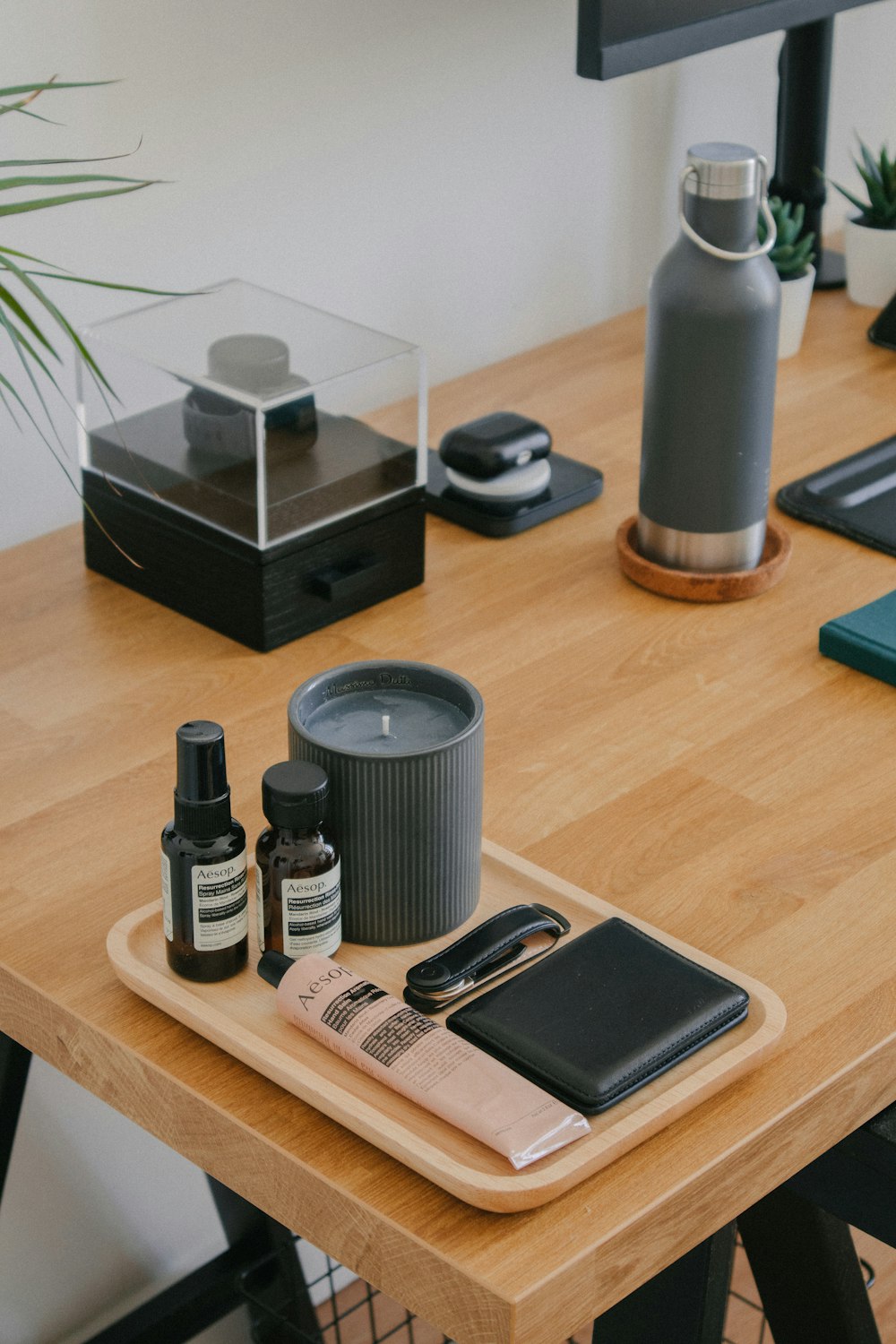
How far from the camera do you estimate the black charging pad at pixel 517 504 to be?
128 cm

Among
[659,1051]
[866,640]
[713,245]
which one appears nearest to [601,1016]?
[659,1051]

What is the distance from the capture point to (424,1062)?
2.36ft

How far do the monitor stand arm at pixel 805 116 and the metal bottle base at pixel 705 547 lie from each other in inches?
24.5

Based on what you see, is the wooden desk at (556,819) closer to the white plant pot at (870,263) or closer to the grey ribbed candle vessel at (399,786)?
the grey ribbed candle vessel at (399,786)

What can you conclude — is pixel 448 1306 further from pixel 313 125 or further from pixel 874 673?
pixel 313 125

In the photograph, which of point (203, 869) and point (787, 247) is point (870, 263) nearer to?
point (787, 247)

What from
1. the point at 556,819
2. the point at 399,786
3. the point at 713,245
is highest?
the point at 713,245

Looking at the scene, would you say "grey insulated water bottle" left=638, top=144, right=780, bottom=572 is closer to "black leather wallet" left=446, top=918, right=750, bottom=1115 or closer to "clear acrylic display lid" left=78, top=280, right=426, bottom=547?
"clear acrylic display lid" left=78, top=280, right=426, bottom=547

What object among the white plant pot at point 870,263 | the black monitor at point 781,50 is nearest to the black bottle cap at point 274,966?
the black monitor at point 781,50

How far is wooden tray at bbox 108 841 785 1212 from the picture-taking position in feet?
2.24

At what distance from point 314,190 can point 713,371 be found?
48 cm

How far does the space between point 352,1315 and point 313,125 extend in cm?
114

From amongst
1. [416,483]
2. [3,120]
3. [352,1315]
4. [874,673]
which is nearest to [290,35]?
[3,120]

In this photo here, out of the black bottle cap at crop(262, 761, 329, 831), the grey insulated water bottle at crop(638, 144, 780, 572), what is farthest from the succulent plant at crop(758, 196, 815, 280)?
the black bottle cap at crop(262, 761, 329, 831)
